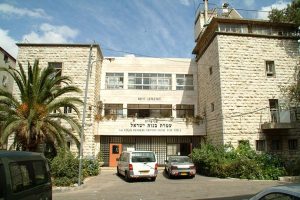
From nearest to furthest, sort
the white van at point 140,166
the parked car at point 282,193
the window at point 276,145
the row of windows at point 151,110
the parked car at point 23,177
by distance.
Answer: the parked car at point 282,193, the parked car at point 23,177, the white van at point 140,166, the window at point 276,145, the row of windows at point 151,110

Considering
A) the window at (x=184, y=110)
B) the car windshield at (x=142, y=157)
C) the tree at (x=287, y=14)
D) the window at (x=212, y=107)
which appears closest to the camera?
the car windshield at (x=142, y=157)

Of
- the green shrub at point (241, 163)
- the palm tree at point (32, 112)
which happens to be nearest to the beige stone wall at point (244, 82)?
the green shrub at point (241, 163)

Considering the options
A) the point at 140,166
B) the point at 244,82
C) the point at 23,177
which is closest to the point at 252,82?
the point at 244,82

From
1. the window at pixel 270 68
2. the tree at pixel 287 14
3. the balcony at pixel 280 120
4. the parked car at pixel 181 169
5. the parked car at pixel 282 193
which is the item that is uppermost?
the tree at pixel 287 14

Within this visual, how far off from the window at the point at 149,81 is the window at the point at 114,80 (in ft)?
2.84

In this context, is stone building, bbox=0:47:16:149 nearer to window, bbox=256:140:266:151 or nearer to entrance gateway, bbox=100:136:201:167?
entrance gateway, bbox=100:136:201:167

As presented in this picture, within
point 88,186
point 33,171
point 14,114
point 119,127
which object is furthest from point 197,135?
point 33,171

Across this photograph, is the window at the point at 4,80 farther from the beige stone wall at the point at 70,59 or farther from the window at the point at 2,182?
the window at the point at 2,182

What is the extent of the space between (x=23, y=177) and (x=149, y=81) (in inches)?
1004

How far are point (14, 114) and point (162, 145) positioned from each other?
1464 centimetres

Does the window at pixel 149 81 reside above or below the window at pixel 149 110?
above

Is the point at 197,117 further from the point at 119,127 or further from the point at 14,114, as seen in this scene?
the point at 14,114

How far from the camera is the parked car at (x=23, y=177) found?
4.97m

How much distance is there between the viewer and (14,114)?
18344mm
